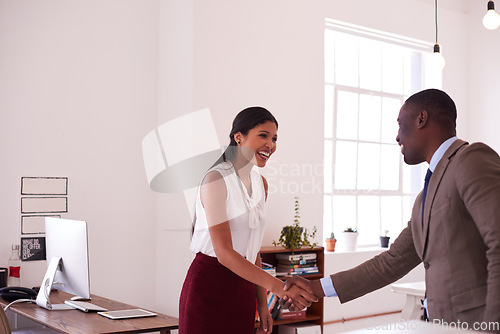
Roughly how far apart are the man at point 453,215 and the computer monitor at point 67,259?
5.75 feet

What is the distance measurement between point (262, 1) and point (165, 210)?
189 centimetres

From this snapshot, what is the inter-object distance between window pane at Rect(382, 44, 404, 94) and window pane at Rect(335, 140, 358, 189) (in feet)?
2.76

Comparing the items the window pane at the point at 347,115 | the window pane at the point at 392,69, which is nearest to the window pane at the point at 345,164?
the window pane at the point at 347,115

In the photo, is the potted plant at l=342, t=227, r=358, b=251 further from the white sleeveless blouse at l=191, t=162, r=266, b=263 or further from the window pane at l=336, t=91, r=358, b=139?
the white sleeveless blouse at l=191, t=162, r=266, b=263

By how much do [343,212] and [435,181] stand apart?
3.86m

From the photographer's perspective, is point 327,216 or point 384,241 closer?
point 327,216

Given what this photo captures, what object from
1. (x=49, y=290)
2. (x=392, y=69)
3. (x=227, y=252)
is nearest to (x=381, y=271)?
(x=227, y=252)

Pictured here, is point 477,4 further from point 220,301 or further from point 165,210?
→ point 220,301

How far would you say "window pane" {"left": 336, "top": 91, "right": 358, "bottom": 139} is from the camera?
5613 millimetres

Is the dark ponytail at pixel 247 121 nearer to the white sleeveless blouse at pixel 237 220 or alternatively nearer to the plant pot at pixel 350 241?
the white sleeveless blouse at pixel 237 220

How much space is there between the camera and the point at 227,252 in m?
2.44

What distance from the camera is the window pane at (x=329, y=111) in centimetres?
551

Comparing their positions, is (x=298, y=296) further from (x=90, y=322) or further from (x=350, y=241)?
(x=350, y=241)

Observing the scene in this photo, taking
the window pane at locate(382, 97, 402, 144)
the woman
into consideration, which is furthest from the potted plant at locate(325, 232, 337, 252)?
the woman
